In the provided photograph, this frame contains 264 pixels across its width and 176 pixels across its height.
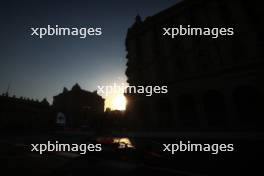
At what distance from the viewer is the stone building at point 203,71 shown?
20.2 meters

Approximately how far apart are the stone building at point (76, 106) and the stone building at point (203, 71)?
26128 mm

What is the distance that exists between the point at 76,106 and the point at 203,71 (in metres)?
43.4

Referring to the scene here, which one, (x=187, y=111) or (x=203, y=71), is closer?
(x=203, y=71)

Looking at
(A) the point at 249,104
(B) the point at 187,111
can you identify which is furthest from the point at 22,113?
(A) the point at 249,104

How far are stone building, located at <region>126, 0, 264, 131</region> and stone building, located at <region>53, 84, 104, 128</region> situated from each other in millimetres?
26128

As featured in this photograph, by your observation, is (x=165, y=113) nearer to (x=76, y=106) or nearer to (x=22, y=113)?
(x=76, y=106)

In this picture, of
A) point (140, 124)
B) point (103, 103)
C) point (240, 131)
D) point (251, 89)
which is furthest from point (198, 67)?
point (103, 103)

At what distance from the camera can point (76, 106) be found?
186ft

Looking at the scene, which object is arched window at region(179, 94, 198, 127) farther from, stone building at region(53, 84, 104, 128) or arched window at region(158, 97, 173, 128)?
stone building at region(53, 84, 104, 128)

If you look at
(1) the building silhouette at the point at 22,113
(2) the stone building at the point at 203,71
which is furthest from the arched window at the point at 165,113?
(1) the building silhouette at the point at 22,113

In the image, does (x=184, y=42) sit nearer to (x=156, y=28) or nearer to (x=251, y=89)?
(x=156, y=28)

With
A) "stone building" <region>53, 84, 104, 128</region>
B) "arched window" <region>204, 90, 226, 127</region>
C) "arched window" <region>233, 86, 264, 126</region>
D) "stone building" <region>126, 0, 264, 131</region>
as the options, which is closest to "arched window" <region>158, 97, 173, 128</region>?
"stone building" <region>126, 0, 264, 131</region>

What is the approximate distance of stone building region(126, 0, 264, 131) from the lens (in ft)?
66.3

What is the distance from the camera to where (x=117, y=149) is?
10422mm
